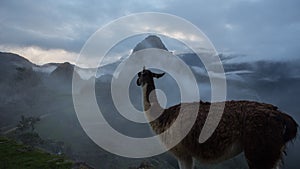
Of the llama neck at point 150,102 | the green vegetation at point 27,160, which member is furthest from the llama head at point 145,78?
the green vegetation at point 27,160

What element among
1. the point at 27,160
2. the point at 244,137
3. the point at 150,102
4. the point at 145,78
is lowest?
the point at 27,160

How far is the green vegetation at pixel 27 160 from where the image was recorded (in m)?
15.0

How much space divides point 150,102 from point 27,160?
8.02 meters

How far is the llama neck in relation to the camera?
10.8 meters

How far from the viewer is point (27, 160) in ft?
52.6

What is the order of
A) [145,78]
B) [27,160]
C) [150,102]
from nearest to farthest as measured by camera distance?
[150,102], [145,78], [27,160]

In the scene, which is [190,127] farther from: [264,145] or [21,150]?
[21,150]

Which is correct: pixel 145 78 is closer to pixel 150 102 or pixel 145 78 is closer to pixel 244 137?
pixel 150 102

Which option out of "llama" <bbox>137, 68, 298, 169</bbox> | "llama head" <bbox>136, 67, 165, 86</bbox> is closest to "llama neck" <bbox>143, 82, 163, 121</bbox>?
"llama head" <bbox>136, 67, 165, 86</bbox>

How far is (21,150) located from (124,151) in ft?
333

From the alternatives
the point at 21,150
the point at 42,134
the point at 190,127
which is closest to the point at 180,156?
the point at 190,127

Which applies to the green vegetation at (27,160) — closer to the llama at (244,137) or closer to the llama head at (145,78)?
the llama head at (145,78)

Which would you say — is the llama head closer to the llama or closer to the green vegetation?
the llama

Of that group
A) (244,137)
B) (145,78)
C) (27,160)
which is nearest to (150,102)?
(145,78)
